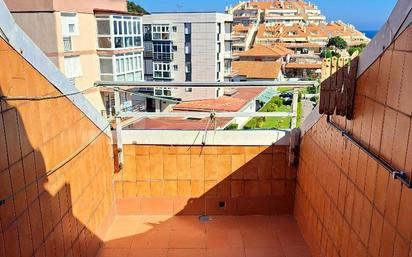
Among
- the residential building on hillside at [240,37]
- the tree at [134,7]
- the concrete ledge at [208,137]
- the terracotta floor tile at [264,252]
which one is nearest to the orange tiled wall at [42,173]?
the concrete ledge at [208,137]

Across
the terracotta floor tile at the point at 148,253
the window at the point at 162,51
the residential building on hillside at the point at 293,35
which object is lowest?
the terracotta floor tile at the point at 148,253

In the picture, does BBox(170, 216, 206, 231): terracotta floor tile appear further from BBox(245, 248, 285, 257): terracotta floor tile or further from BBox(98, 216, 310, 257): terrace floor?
BBox(245, 248, 285, 257): terracotta floor tile

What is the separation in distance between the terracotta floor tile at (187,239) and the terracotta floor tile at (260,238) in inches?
16.1

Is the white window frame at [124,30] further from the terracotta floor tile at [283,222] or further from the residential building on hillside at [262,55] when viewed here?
the residential building on hillside at [262,55]

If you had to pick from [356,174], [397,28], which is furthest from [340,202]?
[397,28]

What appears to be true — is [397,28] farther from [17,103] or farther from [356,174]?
[17,103]

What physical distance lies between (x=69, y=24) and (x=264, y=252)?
11.3 metres

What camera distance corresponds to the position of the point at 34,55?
2219mm

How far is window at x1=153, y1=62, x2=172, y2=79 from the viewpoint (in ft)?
76.1

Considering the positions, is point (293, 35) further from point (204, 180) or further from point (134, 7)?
point (204, 180)

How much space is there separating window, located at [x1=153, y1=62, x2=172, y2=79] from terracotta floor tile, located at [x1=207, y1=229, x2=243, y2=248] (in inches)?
794

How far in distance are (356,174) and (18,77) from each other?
6.83 ft

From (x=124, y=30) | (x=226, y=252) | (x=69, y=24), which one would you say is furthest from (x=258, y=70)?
(x=226, y=252)

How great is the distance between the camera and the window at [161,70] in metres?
23.2
